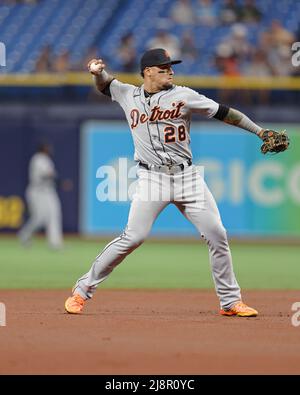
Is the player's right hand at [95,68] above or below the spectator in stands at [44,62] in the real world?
below

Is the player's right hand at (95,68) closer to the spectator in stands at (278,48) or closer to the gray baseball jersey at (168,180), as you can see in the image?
the gray baseball jersey at (168,180)

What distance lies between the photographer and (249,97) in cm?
1992

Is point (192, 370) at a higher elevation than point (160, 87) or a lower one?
lower

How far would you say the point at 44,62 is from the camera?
20.5m

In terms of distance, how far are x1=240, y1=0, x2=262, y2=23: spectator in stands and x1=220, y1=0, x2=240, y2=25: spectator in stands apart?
109 mm

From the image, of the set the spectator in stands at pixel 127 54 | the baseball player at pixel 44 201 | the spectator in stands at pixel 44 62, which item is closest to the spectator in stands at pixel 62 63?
the spectator in stands at pixel 44 62

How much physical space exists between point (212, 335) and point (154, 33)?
49.6 feet

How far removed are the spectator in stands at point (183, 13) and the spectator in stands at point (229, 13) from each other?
668 millimetres

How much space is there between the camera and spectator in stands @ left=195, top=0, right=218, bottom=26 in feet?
70.8

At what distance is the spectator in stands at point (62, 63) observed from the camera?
2022cm

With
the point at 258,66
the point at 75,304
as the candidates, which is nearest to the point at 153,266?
the point at 75,304

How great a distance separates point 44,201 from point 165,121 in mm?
9966
